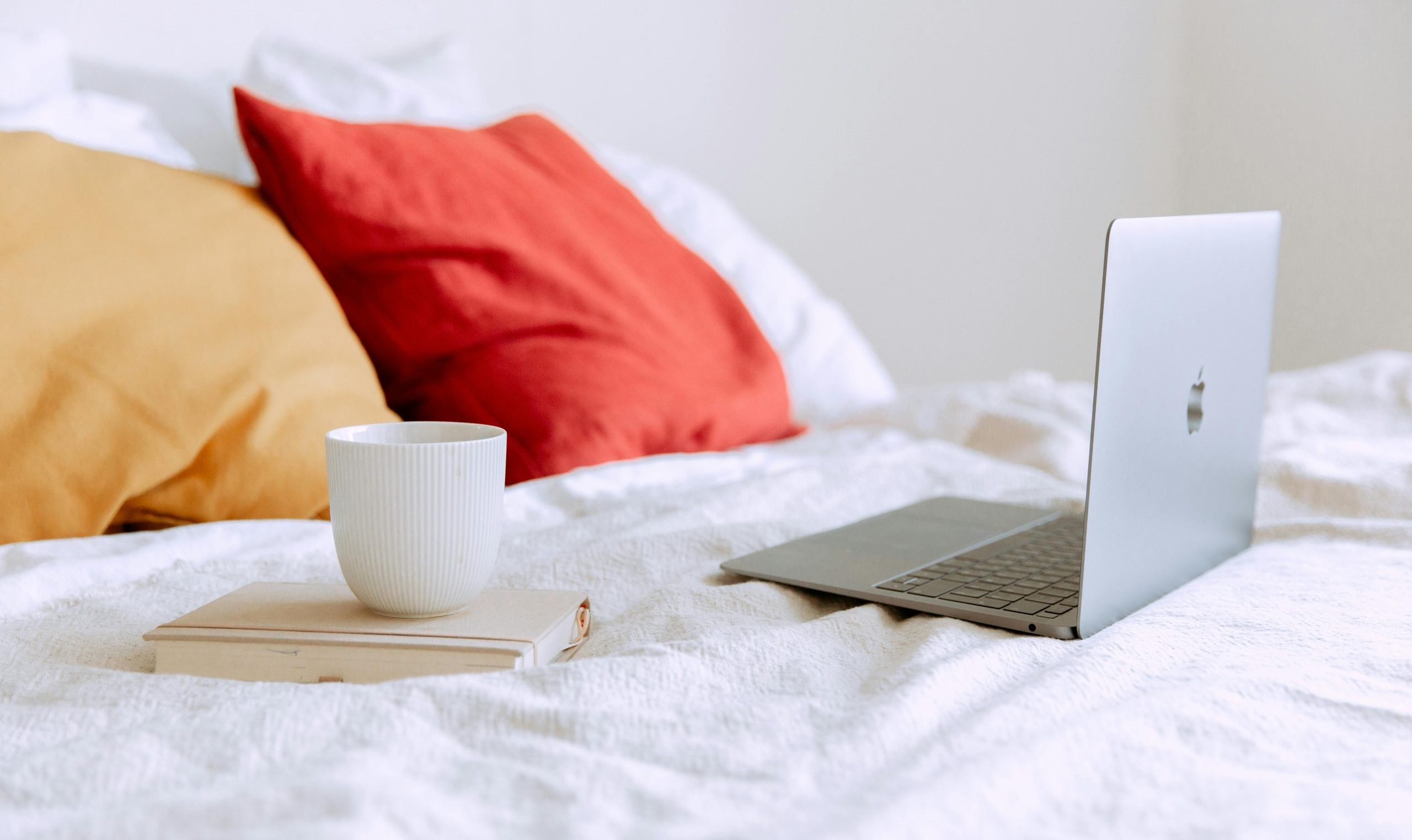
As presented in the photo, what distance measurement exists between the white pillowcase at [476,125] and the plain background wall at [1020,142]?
476mm

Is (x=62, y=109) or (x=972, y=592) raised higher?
(x=62, y=109)

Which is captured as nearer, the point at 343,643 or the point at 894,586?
the point at 343,643

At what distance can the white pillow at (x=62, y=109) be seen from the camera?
1.17 m

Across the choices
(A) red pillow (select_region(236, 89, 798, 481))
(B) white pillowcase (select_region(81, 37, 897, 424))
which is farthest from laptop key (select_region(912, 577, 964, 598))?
(B) white pillowcase (select_region(81, 37, 897, 424))

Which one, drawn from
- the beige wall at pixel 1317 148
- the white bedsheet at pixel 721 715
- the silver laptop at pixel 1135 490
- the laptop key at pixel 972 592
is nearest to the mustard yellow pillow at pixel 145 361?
the white bedsheet at pixel 721 715

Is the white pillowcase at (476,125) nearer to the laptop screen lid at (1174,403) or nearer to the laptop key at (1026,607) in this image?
the laptop screen lid at (1174,403)

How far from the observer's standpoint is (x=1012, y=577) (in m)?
0.77

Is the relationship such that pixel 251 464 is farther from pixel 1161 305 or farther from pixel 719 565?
pixel 1161 305

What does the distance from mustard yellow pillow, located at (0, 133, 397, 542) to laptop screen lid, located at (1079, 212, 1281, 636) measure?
24.4 inches

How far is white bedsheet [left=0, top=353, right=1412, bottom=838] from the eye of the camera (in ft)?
1.41

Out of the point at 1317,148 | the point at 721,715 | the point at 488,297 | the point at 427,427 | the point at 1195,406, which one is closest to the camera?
the point at 721,715

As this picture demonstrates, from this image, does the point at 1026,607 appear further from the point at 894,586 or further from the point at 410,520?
the point at 410,520

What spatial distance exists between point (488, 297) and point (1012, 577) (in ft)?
2.07

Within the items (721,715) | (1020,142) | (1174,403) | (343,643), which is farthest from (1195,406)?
(1020,142)
